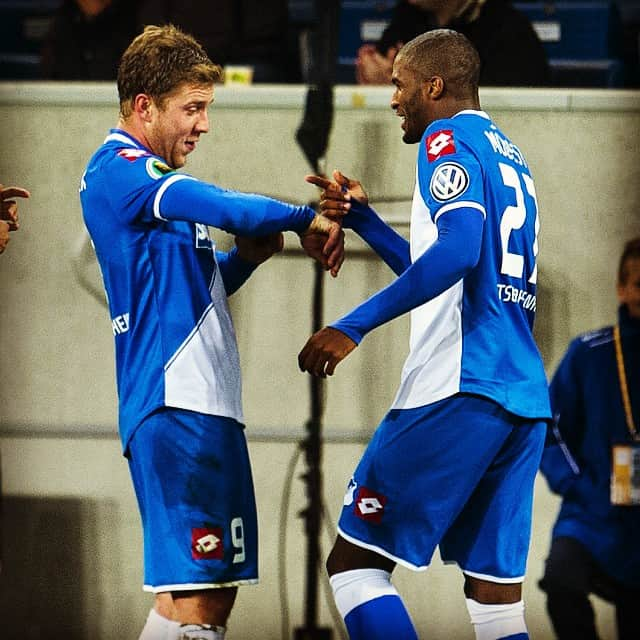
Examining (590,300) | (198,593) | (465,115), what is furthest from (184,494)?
(590,300)

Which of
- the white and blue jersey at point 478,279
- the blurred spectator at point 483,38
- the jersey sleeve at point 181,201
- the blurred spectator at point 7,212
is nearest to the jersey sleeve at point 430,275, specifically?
the white and blue jersey at point 478,279

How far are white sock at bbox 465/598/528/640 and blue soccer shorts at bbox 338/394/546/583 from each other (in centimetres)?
7

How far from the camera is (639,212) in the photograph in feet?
11.1

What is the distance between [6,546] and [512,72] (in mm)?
1981

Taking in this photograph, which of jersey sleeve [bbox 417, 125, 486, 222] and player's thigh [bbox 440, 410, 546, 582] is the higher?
jersey sleeve [bbox 417, 125, 486, 222]

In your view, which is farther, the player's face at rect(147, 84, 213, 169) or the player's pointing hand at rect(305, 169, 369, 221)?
the player's pointing hand at rect(305, 169, 369, 221)

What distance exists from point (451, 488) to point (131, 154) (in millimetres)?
943

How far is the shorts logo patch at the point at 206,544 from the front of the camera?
2398mm

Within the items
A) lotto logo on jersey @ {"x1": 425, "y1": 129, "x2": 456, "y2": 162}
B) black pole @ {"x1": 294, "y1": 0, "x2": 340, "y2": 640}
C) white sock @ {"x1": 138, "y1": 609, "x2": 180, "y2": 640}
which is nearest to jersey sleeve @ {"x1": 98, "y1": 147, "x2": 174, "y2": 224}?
lotto logo on jersey @ {"x1": 425, "y1": 129, "x2": 456, "y2": 162}

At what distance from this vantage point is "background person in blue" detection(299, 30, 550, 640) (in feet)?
7.88

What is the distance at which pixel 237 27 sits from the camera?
3611 mm

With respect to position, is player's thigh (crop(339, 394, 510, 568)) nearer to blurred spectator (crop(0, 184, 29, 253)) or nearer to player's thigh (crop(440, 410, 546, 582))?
player's thigh (crop(440, 410, 546, 582))

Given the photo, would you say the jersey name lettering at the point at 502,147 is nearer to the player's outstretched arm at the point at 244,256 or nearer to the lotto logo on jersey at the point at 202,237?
the player's outstretched arm at the point at 244,256

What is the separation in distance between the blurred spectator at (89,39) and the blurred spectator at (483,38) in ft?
2.38
